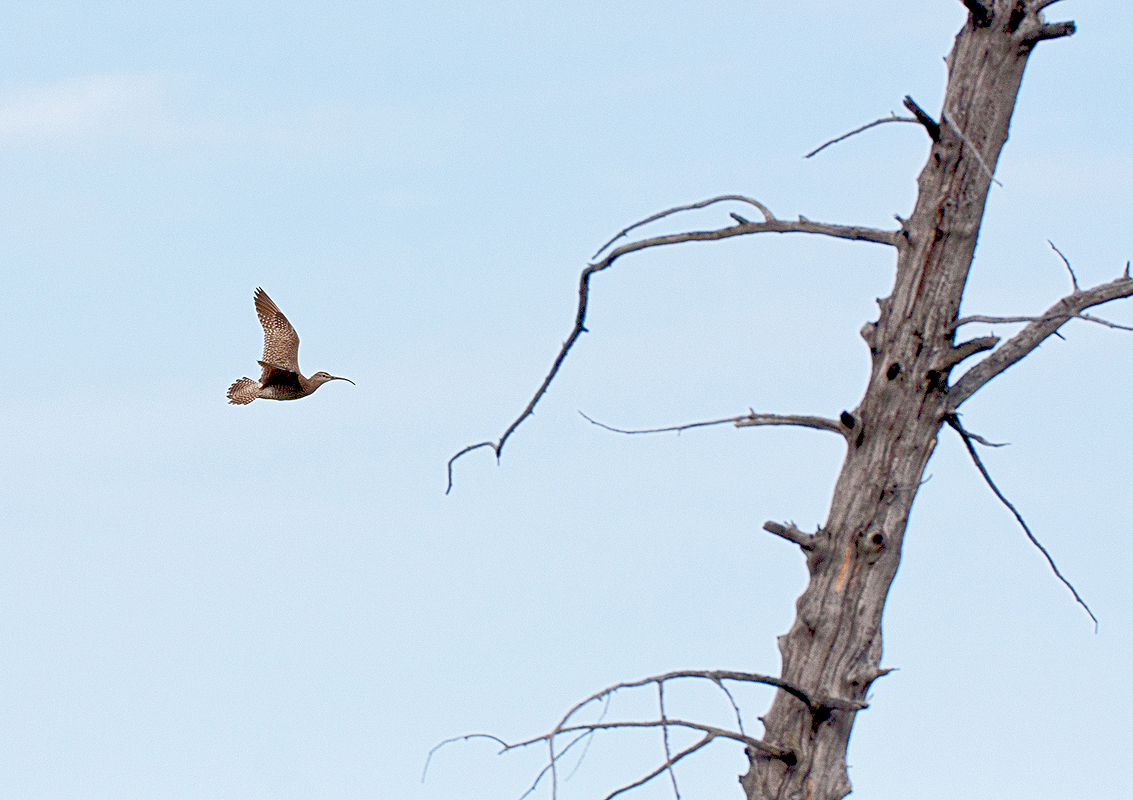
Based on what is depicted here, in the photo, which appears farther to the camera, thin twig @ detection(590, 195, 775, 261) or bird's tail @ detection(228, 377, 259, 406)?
bird's tail @ detection(228, 377, 259, 406)

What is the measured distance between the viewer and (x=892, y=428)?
19.1 feet

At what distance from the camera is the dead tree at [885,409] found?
5.79 meters

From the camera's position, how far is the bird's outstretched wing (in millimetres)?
12406

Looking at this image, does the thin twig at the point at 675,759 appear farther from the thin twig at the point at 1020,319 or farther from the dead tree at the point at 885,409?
the thin twig at the point at 1020,319

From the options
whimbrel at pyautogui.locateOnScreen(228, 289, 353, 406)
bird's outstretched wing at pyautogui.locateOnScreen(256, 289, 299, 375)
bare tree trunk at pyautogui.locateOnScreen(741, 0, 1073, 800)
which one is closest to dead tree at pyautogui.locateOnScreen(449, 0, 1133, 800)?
bare tree trunk at pyautogui.locateOnScreen(741, 0, 1073, 800)

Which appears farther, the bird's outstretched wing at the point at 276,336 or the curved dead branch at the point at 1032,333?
the bird's outstretched wing at the point at 276,336

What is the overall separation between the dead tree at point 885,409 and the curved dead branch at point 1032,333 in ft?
0.04

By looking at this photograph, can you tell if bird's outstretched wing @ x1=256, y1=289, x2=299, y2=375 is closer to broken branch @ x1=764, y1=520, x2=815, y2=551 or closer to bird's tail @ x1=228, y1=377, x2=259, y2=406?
bird's tail @ x1=228, y1=377, x2=259, y2=406

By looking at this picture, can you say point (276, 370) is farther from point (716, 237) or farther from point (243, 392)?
point (716, 237)

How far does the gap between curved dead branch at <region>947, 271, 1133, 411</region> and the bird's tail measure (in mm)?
8006

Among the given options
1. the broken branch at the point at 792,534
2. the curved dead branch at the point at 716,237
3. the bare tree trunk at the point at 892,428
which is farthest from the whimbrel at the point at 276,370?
the bare tree trunk at the point at 892,428

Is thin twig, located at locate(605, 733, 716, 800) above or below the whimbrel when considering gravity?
below

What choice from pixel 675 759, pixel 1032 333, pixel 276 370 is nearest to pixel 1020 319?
pixel 1032 333

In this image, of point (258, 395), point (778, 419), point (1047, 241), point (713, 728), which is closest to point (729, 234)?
point (778, 419)
